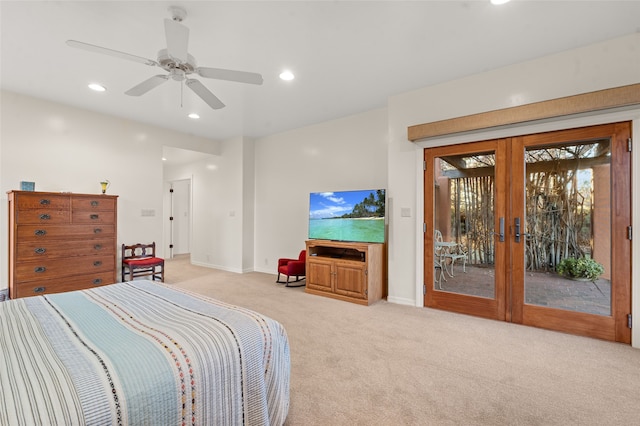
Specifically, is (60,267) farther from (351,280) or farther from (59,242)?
(351,280)

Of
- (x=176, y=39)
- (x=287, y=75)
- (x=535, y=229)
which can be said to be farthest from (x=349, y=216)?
(x=176, y=39)

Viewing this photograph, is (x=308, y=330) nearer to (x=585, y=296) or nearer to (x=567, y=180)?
(x=585, y=296)

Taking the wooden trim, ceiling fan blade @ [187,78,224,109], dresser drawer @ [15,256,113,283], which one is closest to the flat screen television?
the wooden trim

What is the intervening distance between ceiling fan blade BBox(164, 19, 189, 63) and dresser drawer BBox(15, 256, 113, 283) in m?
3.17

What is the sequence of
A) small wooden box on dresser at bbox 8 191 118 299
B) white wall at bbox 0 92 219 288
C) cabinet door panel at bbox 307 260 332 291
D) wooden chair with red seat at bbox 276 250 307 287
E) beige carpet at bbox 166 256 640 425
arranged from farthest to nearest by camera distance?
wooden chair with red seat at bbox 276 250 307 287
cabinet door panel at bbox 307 260 332 291
white wall at bbox 0 92 219 288
small wooden box on dresser at bbox 8 191 118 299
beige carpet at bbox 166 256 640 425

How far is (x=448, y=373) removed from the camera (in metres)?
2.11

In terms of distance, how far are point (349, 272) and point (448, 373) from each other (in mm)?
1881

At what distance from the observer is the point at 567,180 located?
289cm

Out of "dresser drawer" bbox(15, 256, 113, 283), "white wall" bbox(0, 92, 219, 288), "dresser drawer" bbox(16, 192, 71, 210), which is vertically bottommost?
"dresser drawer" bbox(15, 256, 113, 283)

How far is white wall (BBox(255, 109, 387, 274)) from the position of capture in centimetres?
445

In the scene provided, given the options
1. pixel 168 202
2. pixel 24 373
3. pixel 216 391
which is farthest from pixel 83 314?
pixel 168 202

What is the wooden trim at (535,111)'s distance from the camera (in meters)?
2.51

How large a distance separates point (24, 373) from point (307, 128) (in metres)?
4.79

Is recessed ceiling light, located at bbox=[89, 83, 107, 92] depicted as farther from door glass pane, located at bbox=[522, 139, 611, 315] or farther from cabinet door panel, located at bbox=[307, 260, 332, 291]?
door glass pane, located at bbox=[522, 139, 611, 315]
